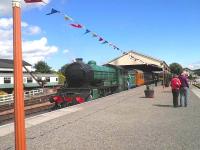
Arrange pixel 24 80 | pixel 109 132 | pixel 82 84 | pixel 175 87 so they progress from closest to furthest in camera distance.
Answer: pixel 109 132
pixel 175 87
pixel 82 84
pixel 24 80

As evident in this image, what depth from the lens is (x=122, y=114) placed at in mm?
14281

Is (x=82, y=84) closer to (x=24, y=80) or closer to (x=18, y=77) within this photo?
(x=18, y=77)

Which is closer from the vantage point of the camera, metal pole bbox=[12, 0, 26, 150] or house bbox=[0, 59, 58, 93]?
metal pole bbox=[12, 0, 26, 150]

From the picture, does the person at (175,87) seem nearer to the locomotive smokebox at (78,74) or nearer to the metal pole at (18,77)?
the locomotive smokebox at (78,74)

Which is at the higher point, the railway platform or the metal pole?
the metal pole

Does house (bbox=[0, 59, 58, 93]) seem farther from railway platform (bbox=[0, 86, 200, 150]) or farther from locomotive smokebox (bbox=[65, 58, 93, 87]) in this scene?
railway platform (bbox=[0, 86, 200, 150])

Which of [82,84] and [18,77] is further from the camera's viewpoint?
[82,84]

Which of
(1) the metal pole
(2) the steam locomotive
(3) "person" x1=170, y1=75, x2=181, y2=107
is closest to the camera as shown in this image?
(1) the metal pole

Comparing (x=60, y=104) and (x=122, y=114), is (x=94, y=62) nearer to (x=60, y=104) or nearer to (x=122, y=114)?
(x=60, y=104)

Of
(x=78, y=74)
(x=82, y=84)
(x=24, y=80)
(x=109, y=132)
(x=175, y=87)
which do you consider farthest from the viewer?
(x=24, y=80)

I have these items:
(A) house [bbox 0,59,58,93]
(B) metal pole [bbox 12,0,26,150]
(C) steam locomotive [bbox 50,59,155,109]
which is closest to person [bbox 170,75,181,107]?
(C) steam locomotive [bbox 50,59,155,109]

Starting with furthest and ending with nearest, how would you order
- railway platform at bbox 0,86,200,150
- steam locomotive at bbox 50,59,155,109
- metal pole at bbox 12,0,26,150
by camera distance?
steam locomotive at bbox 50,59,155,109 → railway platform at bbox 0,86,200,150 → metal pole at bbox 12,0,26,150

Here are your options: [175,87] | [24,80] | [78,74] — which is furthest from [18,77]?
[24,80]

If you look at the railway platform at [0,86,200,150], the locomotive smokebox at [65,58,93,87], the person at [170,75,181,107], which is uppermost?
the locomotive smokebox at [65,58,93,87]
